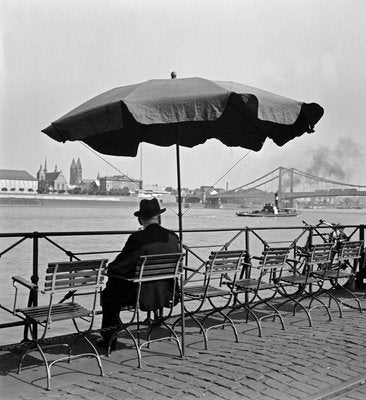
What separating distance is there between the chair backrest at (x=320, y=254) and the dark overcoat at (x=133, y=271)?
1.97 metres

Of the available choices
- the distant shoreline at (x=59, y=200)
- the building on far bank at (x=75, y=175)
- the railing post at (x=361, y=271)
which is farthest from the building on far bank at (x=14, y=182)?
the railing post at (x=361, y=271)

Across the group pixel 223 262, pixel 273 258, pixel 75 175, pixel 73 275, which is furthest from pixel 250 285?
pixel 75 175

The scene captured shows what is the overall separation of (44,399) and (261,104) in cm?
234

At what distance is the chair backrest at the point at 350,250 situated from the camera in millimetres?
6098

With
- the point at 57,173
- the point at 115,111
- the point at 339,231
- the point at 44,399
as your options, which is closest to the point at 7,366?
the point at 44,399

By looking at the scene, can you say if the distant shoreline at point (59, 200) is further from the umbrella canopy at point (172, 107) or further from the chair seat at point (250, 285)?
the umbrella canopy at point (172, 107)

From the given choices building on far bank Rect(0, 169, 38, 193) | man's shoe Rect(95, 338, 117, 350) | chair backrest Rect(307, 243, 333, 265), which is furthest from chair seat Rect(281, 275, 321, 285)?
building on far bank Rect(0, 169, 38, 193)

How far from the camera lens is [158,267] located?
405 centimetres

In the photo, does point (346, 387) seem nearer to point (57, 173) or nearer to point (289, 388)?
point (289, 388)

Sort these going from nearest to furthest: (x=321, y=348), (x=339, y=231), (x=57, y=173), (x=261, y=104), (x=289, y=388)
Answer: (x=289, y=388), (x=261, y=104), (x=321, y=348), (x=339, y=231), (x=57, y=173)

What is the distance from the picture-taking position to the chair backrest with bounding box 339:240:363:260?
6.10m

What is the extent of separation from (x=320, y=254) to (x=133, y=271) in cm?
250

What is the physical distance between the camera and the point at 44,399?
3.19 m

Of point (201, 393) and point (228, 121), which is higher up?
point (228, 121)
